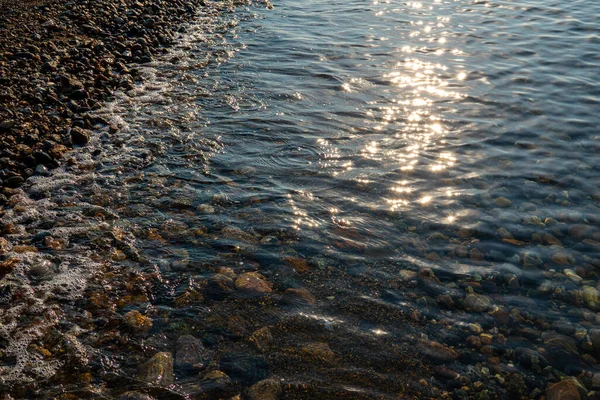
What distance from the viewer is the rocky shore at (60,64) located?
7086 mm

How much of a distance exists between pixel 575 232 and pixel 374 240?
89.1 inches

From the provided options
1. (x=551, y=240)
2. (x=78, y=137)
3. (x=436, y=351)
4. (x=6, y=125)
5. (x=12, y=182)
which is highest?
(x=6, y=125)

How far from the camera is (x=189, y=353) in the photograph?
4.30m

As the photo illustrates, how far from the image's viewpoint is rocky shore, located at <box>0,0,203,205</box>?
279 inches

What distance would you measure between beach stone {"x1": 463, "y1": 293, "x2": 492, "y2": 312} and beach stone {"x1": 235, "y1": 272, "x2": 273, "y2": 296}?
Result: 187cm

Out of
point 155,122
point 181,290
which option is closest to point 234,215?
point 181,290

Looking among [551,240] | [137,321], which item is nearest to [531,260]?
[551,240]

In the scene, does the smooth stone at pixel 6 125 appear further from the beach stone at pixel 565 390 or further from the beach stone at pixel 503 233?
the beach stone at pixel 565 390

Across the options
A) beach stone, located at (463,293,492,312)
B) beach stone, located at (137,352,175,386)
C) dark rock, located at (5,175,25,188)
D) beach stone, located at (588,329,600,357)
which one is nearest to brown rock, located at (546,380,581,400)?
beach stone, located at (588,329,600,357)

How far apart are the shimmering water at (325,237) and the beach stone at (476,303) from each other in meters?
0.02

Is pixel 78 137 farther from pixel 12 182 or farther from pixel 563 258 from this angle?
pixel 563 258

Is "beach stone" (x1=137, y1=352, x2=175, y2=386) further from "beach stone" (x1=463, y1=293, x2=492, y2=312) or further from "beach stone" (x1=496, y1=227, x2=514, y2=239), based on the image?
"beach stone" (x1=496, y1=227, x2=514, y2=239)

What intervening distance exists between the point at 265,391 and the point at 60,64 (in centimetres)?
771

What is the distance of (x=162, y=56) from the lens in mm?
11172
